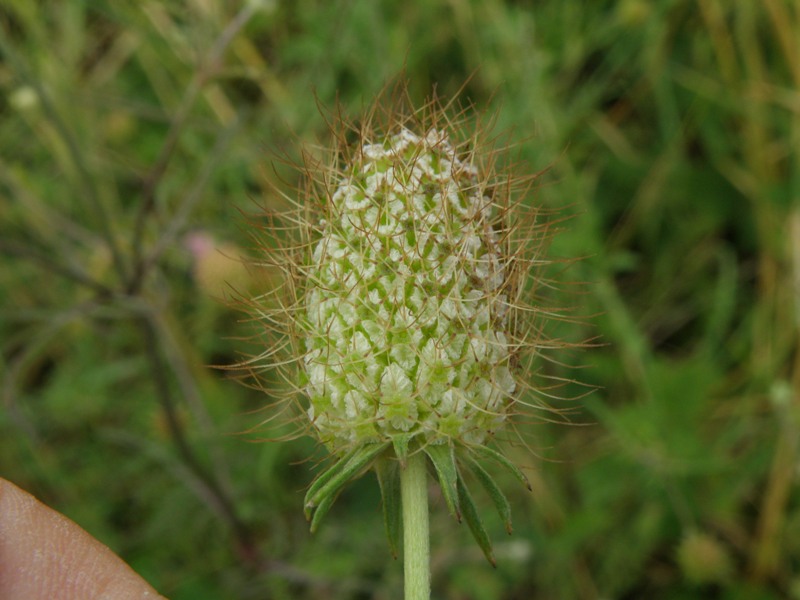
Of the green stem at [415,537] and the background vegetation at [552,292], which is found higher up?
the background vegetation at [552,292]

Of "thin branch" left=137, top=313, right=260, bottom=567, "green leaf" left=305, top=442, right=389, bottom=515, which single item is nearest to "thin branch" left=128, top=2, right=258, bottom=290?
"thin branch" left=137, top=313, right=260, bottom=567

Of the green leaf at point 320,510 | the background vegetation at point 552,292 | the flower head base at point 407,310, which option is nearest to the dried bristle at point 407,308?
the flower head base at point 407,310

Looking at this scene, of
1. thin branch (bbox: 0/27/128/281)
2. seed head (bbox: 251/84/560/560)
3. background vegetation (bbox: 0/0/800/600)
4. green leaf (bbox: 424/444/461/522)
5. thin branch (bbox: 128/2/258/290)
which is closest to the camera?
green leaf (bbox: 424/444/461/522)

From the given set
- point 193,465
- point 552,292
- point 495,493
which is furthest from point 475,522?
point 552,292

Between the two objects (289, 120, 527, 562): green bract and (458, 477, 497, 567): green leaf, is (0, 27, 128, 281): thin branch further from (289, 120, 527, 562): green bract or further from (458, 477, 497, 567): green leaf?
(458, 477, 497, 567): green leaf

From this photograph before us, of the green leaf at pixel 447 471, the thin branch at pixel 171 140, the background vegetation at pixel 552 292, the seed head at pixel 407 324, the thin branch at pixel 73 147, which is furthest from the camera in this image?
the background vegetation at pixel 552 292

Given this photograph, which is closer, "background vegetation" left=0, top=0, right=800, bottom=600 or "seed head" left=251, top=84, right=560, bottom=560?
"seed head" left=251, top=84, right=560, bottom=560

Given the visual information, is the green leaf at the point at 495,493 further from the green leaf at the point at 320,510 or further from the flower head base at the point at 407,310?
the green leaf at the point at 320,510

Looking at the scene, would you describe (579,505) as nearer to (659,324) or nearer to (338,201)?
(659,324)
